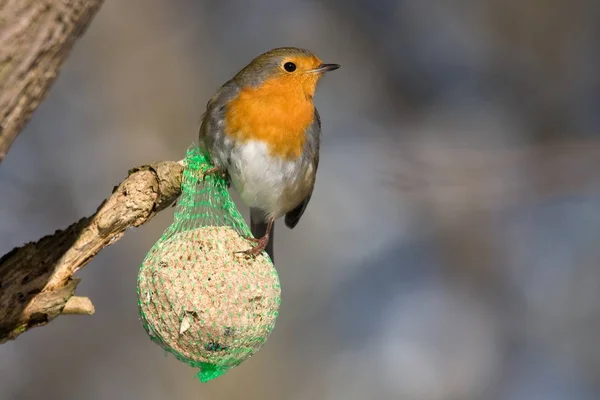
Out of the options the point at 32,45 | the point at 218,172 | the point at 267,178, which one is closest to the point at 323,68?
the point at 267,178

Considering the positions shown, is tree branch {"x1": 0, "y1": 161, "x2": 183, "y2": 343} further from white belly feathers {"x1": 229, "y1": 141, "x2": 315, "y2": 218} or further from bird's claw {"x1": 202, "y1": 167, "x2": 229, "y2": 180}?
white belly feathers {"x1": 229, "y1": 141, "x2": 315, "y2": 218}

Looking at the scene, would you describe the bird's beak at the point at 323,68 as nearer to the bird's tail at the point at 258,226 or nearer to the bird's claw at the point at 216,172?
the bird's claw at the point at 216,172

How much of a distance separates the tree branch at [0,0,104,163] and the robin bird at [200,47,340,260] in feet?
5.34

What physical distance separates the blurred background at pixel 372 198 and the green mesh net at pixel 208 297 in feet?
10.2

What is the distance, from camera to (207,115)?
3.92 m

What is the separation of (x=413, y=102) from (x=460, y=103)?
0.37m

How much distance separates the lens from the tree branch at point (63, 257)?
298cm

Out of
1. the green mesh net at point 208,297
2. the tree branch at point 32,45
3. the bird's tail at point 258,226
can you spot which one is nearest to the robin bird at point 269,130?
the bird's tail at point 258,226

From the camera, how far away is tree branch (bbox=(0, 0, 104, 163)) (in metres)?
2.01

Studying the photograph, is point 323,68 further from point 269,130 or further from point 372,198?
point 372,198

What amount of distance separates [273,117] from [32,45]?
1824 mm

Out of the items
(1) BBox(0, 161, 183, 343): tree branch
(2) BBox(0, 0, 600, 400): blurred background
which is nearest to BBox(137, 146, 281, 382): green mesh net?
(1) BBox(0, 161, 183, 343): tree branch

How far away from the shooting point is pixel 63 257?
3.05 m

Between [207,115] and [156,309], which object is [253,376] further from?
[156,309]
